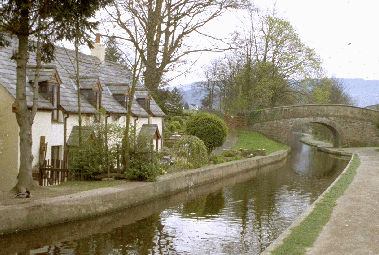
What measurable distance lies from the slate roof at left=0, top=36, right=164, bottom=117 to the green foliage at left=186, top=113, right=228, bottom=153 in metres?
2.27

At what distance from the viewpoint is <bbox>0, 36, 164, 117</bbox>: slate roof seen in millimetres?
17562

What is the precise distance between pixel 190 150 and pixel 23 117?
9579 millimetres

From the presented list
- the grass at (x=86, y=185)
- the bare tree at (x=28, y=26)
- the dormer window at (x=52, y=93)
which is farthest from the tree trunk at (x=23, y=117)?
the dormer window at (x=52, y=93)

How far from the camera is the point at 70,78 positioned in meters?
22.0

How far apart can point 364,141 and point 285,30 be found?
42.5ft

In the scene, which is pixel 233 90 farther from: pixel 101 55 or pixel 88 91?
pixel 88 91

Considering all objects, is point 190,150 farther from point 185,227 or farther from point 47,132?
point 185,227

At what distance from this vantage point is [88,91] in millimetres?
21844

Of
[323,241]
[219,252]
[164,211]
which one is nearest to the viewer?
[323,241]

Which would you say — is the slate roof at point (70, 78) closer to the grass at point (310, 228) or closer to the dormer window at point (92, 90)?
the dormer window at point (92, 90)

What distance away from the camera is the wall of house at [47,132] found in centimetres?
1744

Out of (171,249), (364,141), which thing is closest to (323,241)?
(171,249)

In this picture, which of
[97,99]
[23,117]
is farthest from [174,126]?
[23,117]

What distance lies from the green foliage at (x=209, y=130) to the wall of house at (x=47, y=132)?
10.1 m
